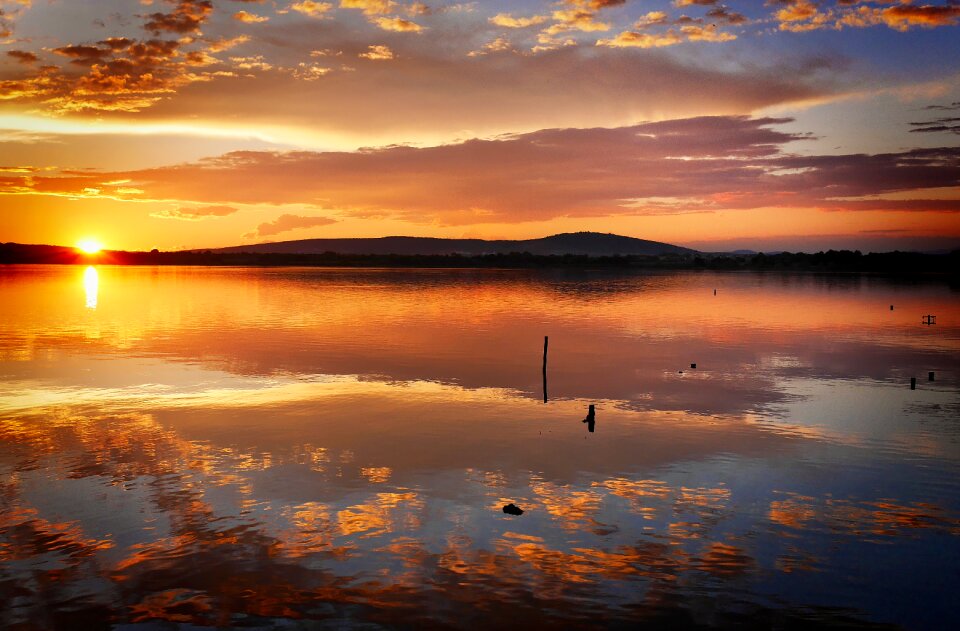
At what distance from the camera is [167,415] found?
36.4 metres

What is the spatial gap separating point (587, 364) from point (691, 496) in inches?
1373

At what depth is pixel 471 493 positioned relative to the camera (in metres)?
24.4

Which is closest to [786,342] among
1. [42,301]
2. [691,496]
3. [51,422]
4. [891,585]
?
[691,496]

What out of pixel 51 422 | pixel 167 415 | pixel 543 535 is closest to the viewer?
pixel 543 535

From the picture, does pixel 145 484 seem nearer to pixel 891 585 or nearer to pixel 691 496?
pixel 691 496

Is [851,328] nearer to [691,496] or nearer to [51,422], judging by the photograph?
[691,496]

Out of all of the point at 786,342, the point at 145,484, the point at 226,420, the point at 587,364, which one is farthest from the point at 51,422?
the point at 786,342

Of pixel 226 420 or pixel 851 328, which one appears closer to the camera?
pixel 226 420

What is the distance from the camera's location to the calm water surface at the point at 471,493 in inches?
655

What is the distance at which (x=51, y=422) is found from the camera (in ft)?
112

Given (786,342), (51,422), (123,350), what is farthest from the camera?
(786,342)

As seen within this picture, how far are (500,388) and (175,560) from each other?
98.6ft

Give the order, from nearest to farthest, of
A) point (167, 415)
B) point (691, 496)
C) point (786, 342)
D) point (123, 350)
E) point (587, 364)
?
point (691, 496) → point (167, 415) → point (587, 364) → point (123, 350) → point (786, 342)

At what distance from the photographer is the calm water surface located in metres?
16.6
